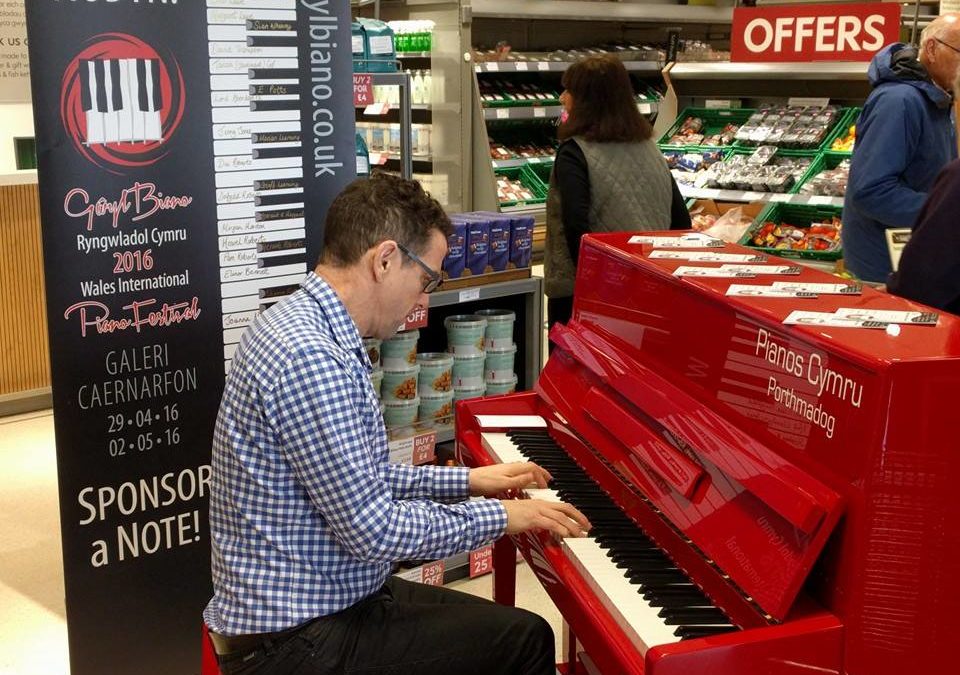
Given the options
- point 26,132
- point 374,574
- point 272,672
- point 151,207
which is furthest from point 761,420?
point 26,132

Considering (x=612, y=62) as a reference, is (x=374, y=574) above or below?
below

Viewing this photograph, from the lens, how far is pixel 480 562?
3.90 meters

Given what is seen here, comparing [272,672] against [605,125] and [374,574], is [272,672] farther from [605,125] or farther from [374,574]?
[605,125]

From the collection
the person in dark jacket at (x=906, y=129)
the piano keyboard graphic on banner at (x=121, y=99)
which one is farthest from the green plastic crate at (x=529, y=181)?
the piano keyboard graphic on banner at (x=121, y=99)

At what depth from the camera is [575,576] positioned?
2076 millimetres

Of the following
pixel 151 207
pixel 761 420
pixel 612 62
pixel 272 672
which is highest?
pixel 612 62

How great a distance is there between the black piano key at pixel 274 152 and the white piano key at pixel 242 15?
0.34m

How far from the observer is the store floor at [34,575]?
349 centimetres

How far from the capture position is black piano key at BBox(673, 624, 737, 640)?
177 cm

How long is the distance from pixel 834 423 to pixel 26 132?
5.59 m

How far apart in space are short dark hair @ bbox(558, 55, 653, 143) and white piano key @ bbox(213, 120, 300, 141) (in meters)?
1.37

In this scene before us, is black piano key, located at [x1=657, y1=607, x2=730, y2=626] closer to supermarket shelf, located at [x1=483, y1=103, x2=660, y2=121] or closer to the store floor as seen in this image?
the store floor

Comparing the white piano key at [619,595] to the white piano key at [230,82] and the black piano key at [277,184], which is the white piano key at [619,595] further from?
the white piano key at [230,82]

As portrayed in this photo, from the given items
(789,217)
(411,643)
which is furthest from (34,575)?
(789,217)
